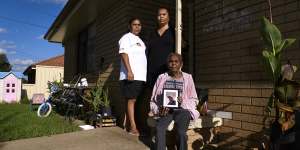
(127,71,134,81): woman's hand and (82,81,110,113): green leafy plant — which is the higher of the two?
(127,71,134,81): woman's hand

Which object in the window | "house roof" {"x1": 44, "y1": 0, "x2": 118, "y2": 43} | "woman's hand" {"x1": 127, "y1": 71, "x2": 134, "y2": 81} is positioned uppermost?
"house roof" {"x1": 44, "y1": 0, "x2": 118, "y2": 43}

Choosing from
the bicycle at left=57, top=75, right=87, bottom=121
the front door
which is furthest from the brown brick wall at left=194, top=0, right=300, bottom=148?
the front door

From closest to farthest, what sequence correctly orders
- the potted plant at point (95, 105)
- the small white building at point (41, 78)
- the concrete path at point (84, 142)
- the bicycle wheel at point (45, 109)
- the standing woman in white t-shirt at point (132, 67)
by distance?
1. the concrete path at point (84, 142)
2. the standing woman in white t-shirt at point (132, 67)
3. the potted plant at point (95, 105)
4. the bicycle wheel at point (45, 109)
5. the small white building at point (41, 78)

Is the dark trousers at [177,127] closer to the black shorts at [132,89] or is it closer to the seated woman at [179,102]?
the seated woman at [179,102]

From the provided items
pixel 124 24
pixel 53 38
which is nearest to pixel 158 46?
pixel 124 24

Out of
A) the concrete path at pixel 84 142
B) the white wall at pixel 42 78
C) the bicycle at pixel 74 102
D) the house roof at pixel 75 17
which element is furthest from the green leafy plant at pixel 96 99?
the white wall at pixel 42 78

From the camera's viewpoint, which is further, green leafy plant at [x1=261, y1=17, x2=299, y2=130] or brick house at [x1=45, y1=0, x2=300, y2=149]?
brick house at [x1=45, y1=0, x2=300, y2=149]

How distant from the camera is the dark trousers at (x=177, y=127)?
3.44 metres

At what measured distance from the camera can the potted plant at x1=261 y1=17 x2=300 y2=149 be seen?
2820 mm

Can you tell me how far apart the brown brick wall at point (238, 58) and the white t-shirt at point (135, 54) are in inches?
32.3

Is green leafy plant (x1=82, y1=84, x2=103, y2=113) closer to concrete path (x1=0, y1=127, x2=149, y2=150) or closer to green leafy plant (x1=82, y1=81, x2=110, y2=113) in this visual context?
green leafy plant (x1=82, y1=81, x2=110, y2=113)

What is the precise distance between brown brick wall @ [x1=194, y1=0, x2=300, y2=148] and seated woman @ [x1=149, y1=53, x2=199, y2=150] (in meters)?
0.54

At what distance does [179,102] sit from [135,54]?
1184 millimetres

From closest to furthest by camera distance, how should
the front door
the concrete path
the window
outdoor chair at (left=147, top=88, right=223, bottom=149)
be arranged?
outdoor chair at (left=147, top=88, right=223, bottom=149)
the concrete path
the window
the front door
